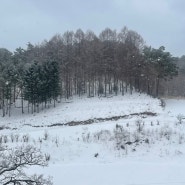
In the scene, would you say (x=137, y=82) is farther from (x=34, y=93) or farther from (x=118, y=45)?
(x=34, y=93)

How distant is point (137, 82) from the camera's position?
3137 inches

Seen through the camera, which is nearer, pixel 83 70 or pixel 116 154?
pixel 116 154

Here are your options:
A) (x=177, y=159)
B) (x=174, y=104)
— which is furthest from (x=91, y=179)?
(x=174, y=104)

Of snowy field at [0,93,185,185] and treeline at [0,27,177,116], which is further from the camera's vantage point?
treeline at [0,27,177,116]

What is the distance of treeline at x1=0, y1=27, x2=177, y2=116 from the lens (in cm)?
6919

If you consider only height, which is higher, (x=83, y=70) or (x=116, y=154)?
(x=83, y=70)

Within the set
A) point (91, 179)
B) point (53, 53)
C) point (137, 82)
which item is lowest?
point (91, 179)

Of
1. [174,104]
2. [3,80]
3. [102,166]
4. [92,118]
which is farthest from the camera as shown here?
[3,80]

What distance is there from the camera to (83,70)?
262 ft

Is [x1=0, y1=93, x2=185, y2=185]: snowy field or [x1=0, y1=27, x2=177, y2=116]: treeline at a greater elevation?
[x1=0, y1=27, x2=177, y2=116]: treeline

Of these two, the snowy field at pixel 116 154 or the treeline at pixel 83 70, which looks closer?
the snowy field at pixel 116 154

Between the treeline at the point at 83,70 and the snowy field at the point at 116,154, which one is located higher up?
the treeline at the point at 83,70

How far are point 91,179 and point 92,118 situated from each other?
3373cm

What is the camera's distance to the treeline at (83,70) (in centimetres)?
6919
